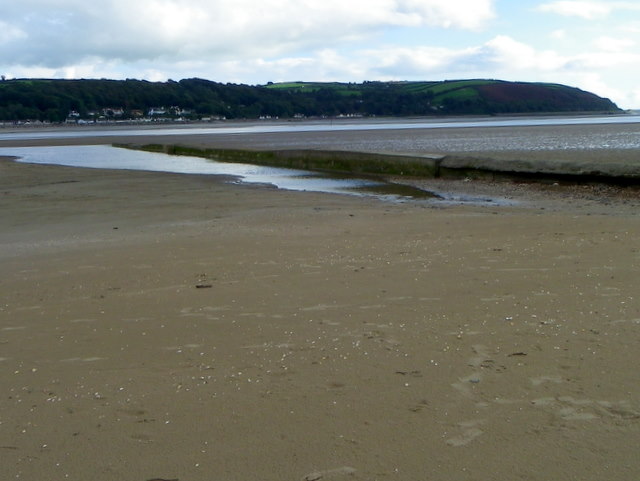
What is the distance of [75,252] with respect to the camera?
918 centimetres

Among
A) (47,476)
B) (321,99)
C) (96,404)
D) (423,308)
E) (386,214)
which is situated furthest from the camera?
(321,99)

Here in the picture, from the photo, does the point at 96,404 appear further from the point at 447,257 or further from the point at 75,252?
the point at 75,252

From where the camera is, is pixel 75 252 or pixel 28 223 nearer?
pixel 75 252

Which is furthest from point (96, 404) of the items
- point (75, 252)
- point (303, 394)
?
point (75, 252)

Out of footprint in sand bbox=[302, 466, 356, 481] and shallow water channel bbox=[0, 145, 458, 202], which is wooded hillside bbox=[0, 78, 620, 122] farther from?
footprint in sand bbox=[302, 466, 356, 481]

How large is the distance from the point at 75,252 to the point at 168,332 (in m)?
4.17

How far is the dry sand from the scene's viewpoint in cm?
357

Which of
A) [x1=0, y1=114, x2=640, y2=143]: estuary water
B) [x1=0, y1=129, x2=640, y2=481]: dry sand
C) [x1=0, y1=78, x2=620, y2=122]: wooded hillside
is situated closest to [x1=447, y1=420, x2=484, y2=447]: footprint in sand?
[x1=0, y1=129, x2=640, y2=481]: dry sand

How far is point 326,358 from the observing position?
4.80m

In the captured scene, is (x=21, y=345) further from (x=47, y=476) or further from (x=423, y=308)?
(x=423, y=308)

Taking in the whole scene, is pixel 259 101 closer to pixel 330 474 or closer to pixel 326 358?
pixel 326 358

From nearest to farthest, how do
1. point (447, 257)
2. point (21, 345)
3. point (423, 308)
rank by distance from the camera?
point (21, 345) → point (423, 308) → point (447, 257)

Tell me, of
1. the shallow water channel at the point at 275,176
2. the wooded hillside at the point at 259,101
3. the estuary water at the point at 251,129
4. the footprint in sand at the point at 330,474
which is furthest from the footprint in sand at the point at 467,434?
the wooded hillside at the point at 259,101

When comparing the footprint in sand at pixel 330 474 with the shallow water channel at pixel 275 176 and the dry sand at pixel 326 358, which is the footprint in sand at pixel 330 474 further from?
the shallow water channel at pixel 275 176
